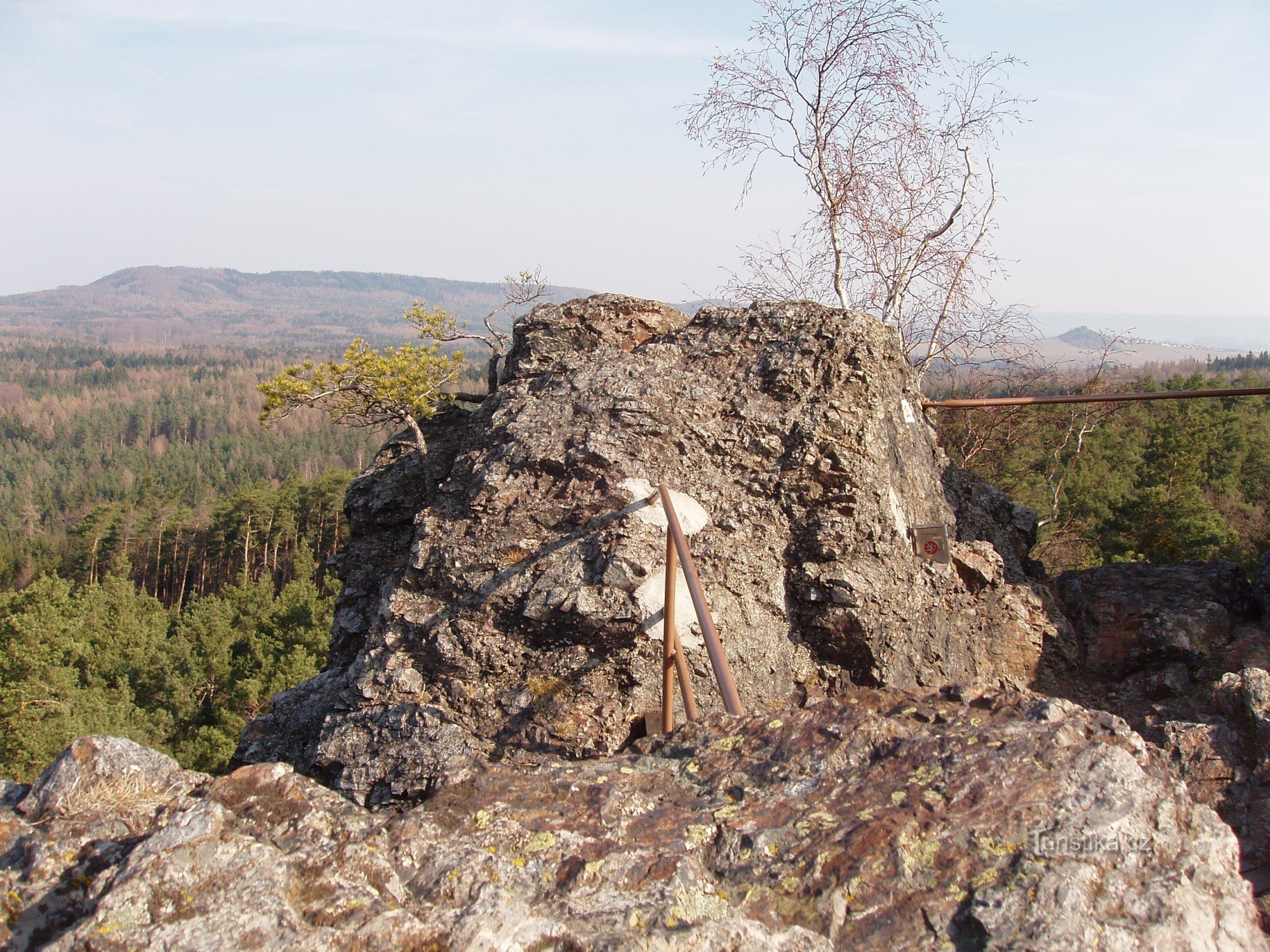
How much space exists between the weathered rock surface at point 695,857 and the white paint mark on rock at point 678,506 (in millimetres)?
2069

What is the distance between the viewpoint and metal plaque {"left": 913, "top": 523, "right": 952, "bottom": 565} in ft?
18.4

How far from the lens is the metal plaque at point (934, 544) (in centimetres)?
560

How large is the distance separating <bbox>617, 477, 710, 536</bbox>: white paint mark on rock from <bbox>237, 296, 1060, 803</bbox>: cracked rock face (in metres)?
0.03

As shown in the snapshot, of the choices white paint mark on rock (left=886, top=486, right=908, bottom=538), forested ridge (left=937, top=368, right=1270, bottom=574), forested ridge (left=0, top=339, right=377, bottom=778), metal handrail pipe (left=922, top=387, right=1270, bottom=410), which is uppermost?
metal handrail pipe (left=922, top=387, right=1270, bottom=410)

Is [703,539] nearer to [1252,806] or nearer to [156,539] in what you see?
[1252,806]

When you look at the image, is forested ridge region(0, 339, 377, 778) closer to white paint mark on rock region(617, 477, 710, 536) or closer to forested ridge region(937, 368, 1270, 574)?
forested ridge region(937, 368, 1270, 574)

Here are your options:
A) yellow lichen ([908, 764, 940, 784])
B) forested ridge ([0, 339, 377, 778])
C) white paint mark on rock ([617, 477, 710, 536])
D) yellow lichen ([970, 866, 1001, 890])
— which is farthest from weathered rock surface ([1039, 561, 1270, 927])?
forested ridge ([0, 339, 377, 778])

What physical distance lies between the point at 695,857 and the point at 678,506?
2.74m

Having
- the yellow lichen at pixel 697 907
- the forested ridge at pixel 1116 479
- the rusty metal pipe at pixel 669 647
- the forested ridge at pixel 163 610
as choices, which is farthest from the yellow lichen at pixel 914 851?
the forested ridge at pixel 163 610

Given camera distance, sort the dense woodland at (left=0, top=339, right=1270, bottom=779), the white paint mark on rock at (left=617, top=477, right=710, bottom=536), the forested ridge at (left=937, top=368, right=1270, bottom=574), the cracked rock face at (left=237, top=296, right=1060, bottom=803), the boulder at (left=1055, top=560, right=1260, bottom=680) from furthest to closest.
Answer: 1. the dense woodland at (left=0, top=339, right=1270, bottom=779)
2. the forested ridge at (left=937, top=368, right=1270, bottom=574)
3. the boulder at (left=1055, top=560, right=1260, bottom=680)
4. the white paint mark on rock at (left=617, top=477, right=710, bottom=536)
5. the cracked rock face at (left=237, top=296, right=1060, bottom=803)

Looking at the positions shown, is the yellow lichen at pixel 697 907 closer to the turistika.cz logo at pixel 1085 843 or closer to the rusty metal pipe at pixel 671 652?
the turistika.cz logo at pixel 1085 843

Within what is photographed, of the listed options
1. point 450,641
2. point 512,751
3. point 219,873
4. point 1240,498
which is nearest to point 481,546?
point 450,641

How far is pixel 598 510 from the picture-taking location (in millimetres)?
5188

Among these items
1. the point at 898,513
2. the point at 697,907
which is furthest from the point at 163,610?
the point at 697,907
